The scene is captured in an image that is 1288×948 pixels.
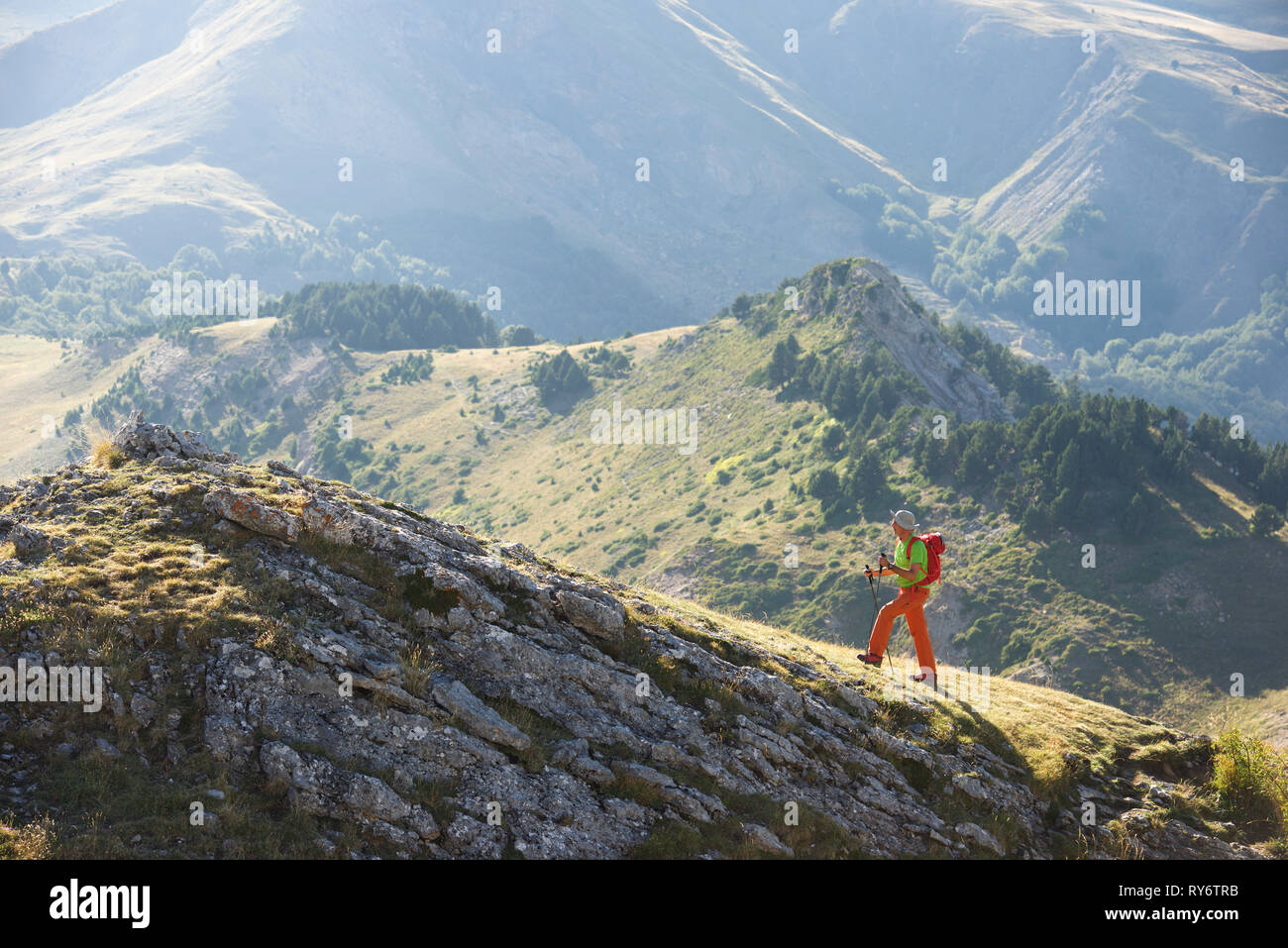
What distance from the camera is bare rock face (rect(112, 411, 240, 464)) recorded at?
51.6ft

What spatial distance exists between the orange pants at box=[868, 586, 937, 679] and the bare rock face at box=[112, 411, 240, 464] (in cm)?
1265

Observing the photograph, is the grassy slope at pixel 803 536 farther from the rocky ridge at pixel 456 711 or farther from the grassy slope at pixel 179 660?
the rocky ridge at pixel 456 711

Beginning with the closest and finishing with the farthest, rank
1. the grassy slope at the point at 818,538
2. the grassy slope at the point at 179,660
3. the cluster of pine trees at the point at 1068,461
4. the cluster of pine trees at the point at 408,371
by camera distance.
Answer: the grassy slope at the point at 179,660, the grassy slope at the point at 818,538, the cluster of pine trees at the point at 1068,461, the cluster of pine trees at the point at 408,371

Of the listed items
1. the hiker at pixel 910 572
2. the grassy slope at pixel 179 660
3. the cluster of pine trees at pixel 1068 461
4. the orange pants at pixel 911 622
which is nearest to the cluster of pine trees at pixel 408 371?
the cluster of pine trees at pixel 1068 461

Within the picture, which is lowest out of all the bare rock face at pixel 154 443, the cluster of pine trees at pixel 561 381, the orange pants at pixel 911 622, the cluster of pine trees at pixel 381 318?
the orange pants at pixel 911 622

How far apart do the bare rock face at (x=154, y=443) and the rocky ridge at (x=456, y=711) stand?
5 cm

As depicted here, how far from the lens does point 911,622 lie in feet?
56.2

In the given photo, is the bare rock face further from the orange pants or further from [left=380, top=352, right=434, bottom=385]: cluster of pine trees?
[left=380, top=352, right=434, bottom=385]: cluster of pine trees

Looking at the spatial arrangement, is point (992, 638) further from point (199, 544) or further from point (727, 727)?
point (199, 544)

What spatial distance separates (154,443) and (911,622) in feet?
45.9

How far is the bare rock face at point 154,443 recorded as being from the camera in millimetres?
15734

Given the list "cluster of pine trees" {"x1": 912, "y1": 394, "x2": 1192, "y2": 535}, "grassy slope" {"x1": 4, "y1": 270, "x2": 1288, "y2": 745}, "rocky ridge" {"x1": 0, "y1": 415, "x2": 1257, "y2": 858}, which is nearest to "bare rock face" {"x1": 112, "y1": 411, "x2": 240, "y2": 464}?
"rocky ridge" {"x1": 0, "y1": 415, "x2": 1257, "y2": 858}

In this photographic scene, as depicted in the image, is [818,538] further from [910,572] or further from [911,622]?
[910,572]
